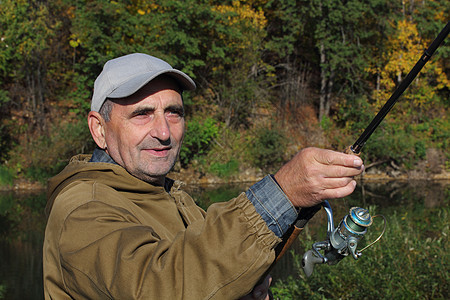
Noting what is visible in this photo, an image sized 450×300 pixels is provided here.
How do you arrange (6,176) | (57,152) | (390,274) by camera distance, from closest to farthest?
(390,274), (6,176), (57,152)

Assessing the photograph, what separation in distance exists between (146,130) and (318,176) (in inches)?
30.2

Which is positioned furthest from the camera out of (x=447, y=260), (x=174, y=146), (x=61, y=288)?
(x=447, y=260)

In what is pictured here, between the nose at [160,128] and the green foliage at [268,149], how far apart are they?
15.1 meters

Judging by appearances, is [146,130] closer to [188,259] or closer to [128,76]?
[128,76]

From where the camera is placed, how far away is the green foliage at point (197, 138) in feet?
56.0

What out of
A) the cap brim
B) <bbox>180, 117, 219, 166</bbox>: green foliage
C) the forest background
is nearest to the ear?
the cap brim

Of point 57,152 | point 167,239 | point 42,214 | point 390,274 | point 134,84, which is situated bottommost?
point 42,214

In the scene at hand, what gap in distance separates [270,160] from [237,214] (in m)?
15.8

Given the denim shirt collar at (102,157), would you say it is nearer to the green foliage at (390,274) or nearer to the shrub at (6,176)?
the green foliage at (390,274)

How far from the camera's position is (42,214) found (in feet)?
40.0

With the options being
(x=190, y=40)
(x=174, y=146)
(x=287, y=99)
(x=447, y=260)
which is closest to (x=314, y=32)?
(x=287, y=99)

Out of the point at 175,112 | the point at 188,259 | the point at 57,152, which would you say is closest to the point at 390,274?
the point at 175,112

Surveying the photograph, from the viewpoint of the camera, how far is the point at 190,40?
16.9 metres

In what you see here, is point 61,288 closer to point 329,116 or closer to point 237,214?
point 237,214
